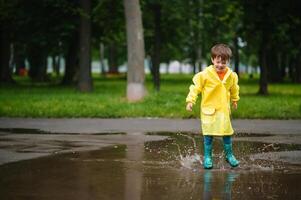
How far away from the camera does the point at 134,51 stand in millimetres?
23062

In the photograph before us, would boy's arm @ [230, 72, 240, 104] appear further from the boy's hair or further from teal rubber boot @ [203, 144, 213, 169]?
teal rubber boot @ [203, 144, 213, 169]

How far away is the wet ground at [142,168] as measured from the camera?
22.2 ft

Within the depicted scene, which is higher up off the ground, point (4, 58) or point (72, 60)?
point (4, 58)

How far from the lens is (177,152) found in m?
10.3

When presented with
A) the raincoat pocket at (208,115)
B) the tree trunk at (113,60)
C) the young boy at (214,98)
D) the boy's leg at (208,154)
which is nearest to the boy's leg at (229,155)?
the young boy at (214,98)

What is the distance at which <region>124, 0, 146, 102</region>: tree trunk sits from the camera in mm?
22797

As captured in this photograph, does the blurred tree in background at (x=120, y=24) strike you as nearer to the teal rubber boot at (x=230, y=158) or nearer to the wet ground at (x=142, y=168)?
the wet ground at (x=142, y=168)

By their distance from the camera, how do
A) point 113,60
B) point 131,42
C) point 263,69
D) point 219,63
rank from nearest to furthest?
point 219,63, point 131,42, point 263,69, point 113,60

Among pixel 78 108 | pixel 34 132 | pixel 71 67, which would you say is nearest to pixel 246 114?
pixel 78 108

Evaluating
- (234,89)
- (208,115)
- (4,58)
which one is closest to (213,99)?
(208,115)

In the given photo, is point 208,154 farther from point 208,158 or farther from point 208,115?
point 208,115

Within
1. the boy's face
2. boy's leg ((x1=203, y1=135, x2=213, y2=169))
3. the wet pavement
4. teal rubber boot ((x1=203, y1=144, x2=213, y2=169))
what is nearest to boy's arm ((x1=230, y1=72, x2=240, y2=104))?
the boy's face

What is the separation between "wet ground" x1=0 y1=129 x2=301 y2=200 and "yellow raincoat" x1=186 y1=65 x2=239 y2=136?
0.53 meters

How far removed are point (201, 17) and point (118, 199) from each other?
4126cm
